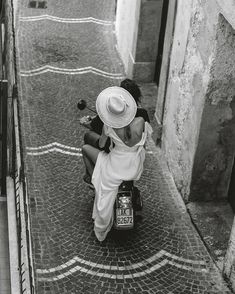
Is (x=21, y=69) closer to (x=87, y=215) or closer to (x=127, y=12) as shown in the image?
(x=127, y=12)

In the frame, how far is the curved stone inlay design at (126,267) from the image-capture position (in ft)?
Answer: 23.7

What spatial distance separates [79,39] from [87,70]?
5.14 feet

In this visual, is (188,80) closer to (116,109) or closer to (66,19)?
(116,109)

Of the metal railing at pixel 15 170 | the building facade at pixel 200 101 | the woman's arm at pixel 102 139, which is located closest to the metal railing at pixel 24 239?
the metal railing at pixel 15 170

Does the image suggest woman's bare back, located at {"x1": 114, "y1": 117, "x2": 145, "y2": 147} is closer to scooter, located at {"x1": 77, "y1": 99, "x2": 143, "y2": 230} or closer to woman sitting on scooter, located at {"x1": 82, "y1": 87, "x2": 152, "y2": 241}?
woman sitting on scooter, located at {"x1": 82, "y1": 87, "x2": 152, "y2": 241}

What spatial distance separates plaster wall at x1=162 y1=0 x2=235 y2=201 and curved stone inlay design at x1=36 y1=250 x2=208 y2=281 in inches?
48.3

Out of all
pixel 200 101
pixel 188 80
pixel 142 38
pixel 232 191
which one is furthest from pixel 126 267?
pixel 142 38

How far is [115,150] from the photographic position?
24.7 ft

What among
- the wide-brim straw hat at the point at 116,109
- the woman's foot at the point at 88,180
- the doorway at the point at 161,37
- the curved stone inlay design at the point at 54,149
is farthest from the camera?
the doorway at the point at 161,37

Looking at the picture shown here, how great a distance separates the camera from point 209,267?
7.49 metres

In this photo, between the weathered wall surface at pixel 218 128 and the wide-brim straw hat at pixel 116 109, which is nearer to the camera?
the wide-brim straw hat at pixel 116 109

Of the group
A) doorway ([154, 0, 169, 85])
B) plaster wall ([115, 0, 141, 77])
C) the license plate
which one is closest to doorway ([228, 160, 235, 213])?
the license plate

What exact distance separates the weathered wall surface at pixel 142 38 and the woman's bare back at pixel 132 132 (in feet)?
14.8

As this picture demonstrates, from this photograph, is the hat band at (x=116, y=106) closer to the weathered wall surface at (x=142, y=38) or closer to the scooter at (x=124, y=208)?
the scooter at (x=124, y=208)
